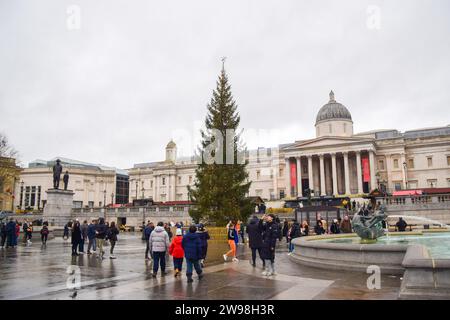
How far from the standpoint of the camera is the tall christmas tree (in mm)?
21719

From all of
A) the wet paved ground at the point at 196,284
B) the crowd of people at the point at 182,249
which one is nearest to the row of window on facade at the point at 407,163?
the wet paved ground at the point at 196,284

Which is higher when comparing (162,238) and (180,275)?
(162,238)

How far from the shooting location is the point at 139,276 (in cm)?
1166

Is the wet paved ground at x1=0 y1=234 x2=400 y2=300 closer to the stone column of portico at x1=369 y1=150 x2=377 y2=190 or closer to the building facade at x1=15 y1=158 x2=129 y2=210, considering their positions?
the stone column of portico at x1=369 y1=150 x2=377 y2=190

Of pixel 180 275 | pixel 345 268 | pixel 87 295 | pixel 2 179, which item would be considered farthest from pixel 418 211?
pixel 2 179

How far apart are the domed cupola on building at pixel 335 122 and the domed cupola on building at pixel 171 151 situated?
148 feet

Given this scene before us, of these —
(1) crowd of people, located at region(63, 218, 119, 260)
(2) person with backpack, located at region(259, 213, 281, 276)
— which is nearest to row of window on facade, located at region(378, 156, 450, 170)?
(1) crowd of people, located at region(63, 218, 119, 260)

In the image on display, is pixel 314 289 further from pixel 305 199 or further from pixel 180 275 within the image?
pixel 305 199

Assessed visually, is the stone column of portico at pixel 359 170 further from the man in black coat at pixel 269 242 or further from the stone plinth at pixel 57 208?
the man in black coat at pixel 269 242

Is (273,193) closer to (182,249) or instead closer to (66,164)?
(66,164)

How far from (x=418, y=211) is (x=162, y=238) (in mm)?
38250

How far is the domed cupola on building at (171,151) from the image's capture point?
10725 centimetres
